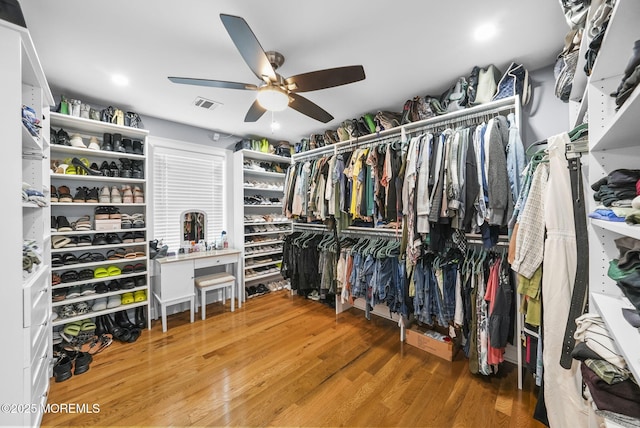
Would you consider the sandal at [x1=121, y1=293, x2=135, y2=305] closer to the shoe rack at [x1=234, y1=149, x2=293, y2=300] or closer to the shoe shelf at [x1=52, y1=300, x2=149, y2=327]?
the shoe shelf at [x1=52, y1=300, x2=149, y2=327]

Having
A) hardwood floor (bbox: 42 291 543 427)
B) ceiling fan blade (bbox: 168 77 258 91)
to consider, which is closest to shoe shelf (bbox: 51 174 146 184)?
ceiling fan blade (bbox: 168 77 258 91)

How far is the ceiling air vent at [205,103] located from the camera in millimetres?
2524

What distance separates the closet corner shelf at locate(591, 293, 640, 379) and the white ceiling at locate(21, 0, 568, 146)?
5.16 feet

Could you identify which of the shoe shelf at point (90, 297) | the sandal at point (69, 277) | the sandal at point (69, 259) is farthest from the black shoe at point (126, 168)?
the shoe shelf at point (90, 297)

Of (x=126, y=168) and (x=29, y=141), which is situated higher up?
(x=126, y=168)

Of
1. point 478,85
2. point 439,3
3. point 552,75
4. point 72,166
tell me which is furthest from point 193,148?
point 552,75

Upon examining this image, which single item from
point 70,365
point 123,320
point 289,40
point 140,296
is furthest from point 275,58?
point 123,320

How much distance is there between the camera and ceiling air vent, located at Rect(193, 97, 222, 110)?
99.4 inches

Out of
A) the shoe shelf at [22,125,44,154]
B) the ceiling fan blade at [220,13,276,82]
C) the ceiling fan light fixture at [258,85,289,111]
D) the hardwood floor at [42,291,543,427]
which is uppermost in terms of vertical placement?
the ceiling fan blade at [220,13,276,82]

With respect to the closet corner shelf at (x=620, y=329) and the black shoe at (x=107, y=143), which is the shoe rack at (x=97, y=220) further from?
the closet corner shelf at (x=620, y=329)

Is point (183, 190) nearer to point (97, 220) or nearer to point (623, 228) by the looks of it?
point (97, 220)

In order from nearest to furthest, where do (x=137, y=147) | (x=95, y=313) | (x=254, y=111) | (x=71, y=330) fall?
(x=254, y=111) < (x=71, y=330) < (x=95, y=313) < (x=137, y=147)

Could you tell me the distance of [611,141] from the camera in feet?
2.91

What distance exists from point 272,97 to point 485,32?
4.83ft
